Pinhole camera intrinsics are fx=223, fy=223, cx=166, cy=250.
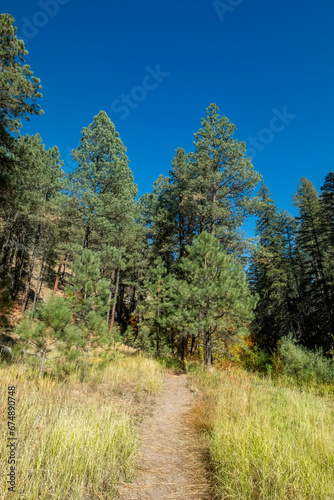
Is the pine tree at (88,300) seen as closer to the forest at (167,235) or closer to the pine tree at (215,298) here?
the forest at (167,235)

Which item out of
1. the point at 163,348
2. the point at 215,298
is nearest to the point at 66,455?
the point at 215,298

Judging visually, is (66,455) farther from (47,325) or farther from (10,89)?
(10,89)

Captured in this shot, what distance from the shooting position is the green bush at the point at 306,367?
369 inches

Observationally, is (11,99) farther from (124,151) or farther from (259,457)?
(259,457)

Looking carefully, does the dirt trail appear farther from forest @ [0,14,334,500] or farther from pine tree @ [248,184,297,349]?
pine tree @ [248,184,297,349]

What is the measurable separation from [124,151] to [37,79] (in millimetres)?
9534

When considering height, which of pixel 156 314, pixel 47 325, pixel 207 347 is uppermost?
pixel 156 314

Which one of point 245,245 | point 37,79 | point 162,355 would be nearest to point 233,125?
point 245,245

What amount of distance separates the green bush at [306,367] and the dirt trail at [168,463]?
7.03 metres

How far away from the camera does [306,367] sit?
1034 centimetres

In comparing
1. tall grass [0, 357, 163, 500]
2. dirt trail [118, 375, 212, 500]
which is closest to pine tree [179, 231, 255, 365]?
dirt trail [118, 375, 212, 500]

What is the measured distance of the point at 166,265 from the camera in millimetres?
20406

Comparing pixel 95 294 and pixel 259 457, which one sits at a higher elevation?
pixel 95 294

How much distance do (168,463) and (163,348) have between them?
456 inches
